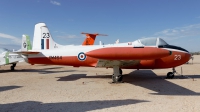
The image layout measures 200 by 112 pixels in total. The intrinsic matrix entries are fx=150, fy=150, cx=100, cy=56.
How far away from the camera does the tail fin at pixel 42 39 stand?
10.4m

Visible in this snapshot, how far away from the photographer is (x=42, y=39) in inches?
417

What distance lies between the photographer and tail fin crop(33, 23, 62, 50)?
1045cm

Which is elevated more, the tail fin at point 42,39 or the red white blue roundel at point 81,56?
the tail fin at point 42,39

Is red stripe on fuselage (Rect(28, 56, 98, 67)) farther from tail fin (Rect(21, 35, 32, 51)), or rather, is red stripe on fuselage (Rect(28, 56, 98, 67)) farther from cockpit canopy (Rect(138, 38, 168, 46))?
tail fin (Rect(21, 35, 32, 51))

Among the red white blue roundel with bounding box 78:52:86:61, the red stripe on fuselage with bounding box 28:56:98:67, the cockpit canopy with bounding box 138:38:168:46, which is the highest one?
the cockpit canopy with bounding box 138:38:168:46

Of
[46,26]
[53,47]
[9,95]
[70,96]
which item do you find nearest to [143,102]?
[70,96]

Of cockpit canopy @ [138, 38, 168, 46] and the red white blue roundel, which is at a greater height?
cockpit canopy @ [138, 38, 168, 46]

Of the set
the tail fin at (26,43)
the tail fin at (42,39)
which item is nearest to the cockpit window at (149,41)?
the tail fin at (42,39)

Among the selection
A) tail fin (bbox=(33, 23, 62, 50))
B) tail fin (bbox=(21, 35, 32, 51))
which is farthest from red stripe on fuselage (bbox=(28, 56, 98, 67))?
tail fin (bbox=(21, 35, 32, 51))

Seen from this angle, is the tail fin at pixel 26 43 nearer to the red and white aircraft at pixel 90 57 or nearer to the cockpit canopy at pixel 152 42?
the red and white aircraft at pixel 90 57

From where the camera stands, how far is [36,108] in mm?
4699

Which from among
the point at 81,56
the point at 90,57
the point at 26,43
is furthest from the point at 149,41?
the point at 26,43

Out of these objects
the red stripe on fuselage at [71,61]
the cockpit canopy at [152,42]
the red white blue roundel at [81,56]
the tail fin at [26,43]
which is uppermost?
the tail fin at [26,43]

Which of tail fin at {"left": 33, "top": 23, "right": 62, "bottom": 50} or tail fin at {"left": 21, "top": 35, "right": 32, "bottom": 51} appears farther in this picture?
tail fin at {"left": 21, "top": 35, "right": 32, "bottom": 51}
